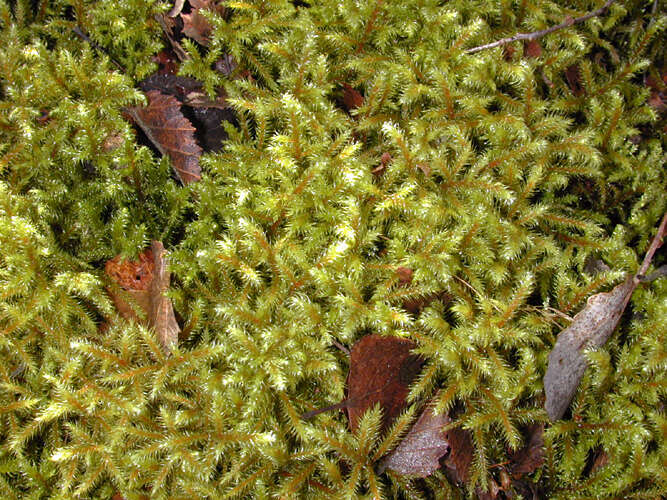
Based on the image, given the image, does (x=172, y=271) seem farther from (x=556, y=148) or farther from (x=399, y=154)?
(x=556, y=148)

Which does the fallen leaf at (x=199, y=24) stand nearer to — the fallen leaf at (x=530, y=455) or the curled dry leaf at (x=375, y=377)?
the curled dry leaf at (x=375, y=377)

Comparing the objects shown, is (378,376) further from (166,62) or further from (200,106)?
(166,62)

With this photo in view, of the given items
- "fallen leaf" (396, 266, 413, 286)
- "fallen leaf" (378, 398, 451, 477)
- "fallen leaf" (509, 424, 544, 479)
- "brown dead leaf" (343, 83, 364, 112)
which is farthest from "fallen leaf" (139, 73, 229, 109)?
"fallen leaf" (509, 424, 544, 479)

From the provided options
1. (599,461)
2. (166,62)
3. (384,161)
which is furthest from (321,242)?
(599,461)

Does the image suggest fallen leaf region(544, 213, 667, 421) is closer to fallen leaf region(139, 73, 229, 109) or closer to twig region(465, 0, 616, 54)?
twig region(465, 0, 616, 54)

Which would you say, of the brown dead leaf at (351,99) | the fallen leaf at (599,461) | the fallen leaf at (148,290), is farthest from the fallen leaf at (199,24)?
the fallen leaf at (599,461)
